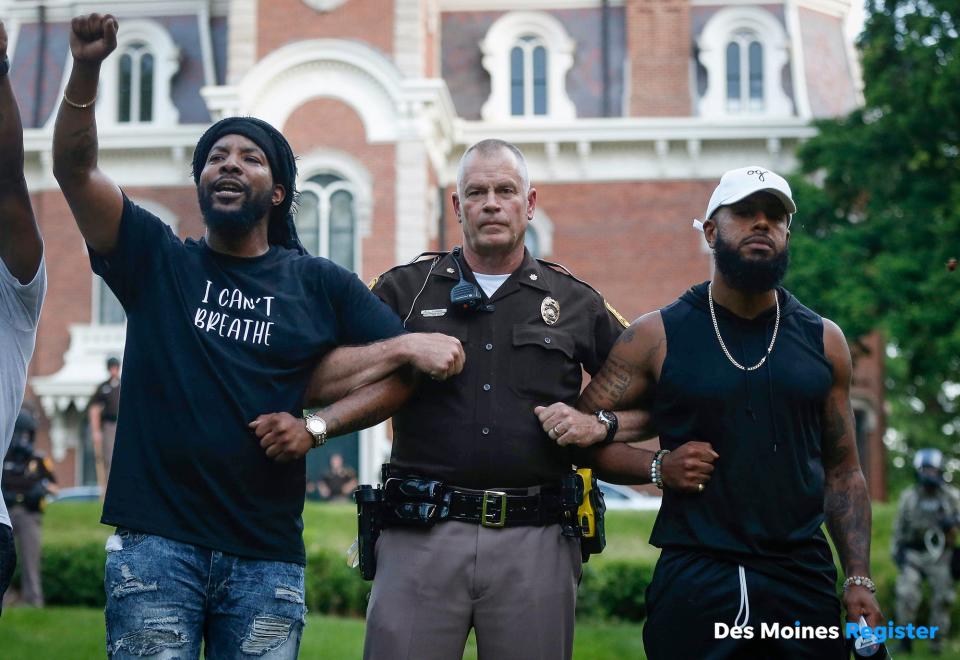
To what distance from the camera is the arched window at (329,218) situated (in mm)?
23375

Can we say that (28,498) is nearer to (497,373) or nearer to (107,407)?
(107,407)

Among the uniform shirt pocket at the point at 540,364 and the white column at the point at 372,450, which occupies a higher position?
the white column at the point at 372,450

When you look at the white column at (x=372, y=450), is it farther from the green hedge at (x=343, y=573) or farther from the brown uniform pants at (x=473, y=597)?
the brown uniform pants at (x=473, y=597)

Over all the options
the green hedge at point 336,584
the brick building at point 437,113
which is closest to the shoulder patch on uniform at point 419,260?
the green hedge at point 336,584

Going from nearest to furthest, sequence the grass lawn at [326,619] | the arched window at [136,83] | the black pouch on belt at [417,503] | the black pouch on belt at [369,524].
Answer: the black pouch on belt at [417,503], the black pouch on belt at [369,524], the grass lawn at [326,619], the arched window at [136,83]

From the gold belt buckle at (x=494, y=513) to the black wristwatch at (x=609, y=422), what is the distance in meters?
0.44

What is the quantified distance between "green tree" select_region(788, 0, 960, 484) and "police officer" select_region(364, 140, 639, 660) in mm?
14790

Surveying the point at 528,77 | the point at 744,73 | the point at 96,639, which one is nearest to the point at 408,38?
the point at 528,77

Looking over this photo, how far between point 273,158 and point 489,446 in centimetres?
129

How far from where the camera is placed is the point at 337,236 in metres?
23.6

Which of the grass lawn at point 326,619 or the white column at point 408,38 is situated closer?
the grass lawn at point 326,619

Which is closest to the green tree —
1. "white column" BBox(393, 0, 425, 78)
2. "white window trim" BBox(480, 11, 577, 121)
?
"white window trim" BBox(480, 11, 577, 121)

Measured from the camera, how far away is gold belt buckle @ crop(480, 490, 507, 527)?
4352 millimetres

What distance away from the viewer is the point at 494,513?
14.3 ft
